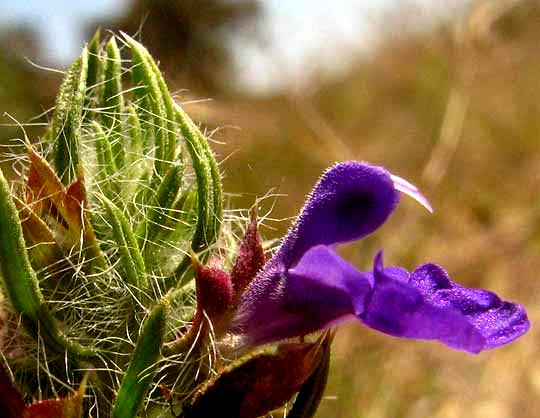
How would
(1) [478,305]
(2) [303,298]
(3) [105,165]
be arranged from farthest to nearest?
(3) [105,165], (1) [478,305], (2) [303,298]

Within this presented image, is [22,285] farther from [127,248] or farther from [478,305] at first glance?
[478,305]

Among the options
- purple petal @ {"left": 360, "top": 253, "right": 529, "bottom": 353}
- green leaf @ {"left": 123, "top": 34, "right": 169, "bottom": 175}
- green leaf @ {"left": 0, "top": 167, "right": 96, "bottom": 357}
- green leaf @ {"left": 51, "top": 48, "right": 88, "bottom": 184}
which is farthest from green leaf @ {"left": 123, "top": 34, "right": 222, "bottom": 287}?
purple petal @ {"left": 360, "top": 253, "right": 529, "bottom": 353}

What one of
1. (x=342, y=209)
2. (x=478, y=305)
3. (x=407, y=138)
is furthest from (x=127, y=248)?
(x=407, y=138)

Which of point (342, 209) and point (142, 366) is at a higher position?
point (342, 209)

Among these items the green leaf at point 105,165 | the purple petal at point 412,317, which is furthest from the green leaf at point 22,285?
the purple petal at point 412,317

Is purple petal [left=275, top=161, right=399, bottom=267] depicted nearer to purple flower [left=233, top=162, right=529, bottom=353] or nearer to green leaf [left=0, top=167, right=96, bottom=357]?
purple flower [left=233, top=162, right=529, bottom=353]

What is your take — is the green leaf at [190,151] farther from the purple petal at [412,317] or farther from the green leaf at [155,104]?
the purple petal at [412,317]

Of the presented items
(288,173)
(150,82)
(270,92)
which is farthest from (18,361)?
(270,92)
